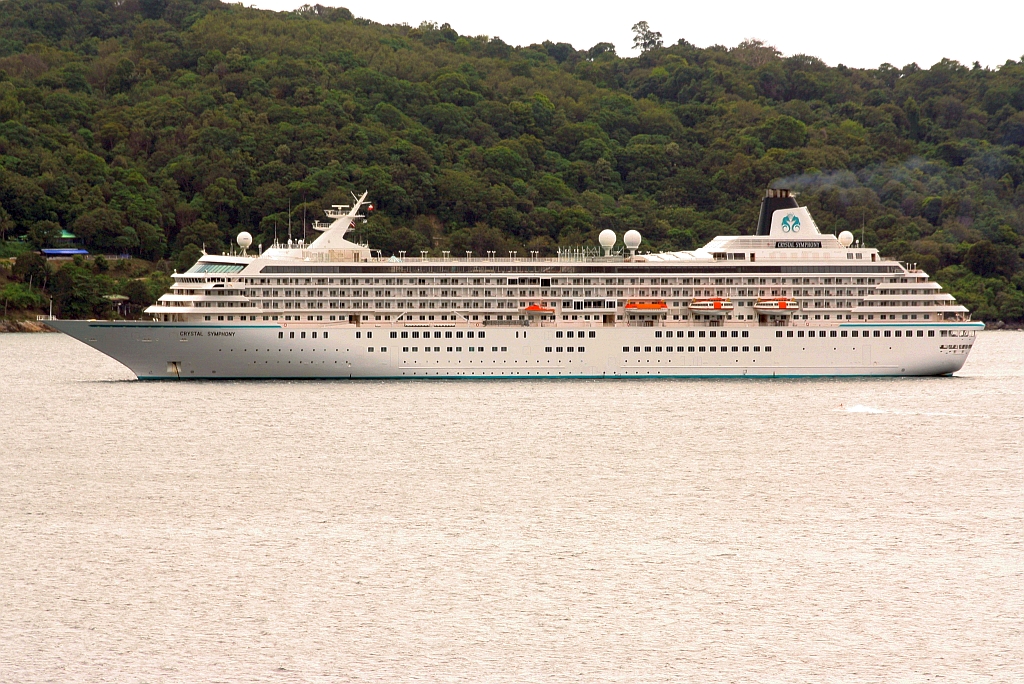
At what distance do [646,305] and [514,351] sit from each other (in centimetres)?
568

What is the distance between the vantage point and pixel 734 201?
123m

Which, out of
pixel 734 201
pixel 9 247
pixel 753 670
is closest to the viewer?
pixel 753 670

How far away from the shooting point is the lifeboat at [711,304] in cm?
5556

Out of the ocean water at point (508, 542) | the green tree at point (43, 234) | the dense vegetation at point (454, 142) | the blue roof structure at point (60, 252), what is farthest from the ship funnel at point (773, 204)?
the green tree at point (43, 234)

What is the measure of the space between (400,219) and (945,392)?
63.6 m

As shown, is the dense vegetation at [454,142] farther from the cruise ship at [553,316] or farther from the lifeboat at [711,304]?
the lifeboat at [711,304]

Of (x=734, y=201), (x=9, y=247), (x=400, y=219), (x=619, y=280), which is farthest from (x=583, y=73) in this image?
(x=619, y=280)

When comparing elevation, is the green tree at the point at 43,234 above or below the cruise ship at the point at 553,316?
above

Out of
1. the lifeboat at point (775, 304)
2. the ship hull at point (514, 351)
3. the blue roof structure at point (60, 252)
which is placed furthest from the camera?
the blue roof structure at point (60, 252)

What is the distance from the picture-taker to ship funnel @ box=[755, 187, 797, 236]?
191ft

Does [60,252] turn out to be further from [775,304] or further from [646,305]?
[775,304]

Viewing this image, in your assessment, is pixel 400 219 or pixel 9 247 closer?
pixel 9 247

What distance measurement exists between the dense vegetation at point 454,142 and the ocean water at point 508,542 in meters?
60.7

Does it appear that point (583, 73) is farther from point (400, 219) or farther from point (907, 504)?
point (907, 504)
